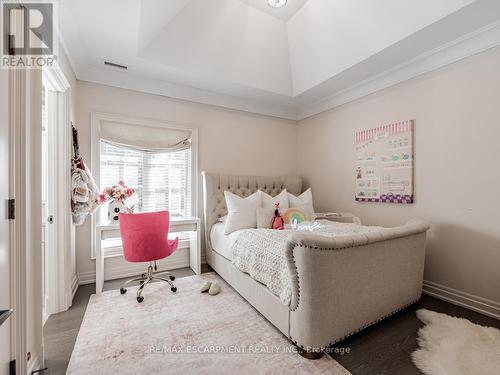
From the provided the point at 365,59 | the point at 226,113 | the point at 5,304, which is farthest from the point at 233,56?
the point at 5,304

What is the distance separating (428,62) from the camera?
2.42m

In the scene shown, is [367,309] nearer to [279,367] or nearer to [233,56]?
[279,367]

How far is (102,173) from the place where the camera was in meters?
2.86

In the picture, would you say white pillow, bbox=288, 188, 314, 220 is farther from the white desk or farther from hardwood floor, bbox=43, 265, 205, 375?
hardwood floor, bbox=43, 265, 205, 375

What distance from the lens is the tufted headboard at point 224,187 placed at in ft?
10.6

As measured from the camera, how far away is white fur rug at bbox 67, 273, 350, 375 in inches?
57.5

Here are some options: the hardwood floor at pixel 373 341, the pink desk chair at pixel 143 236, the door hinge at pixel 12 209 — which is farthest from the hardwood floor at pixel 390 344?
the door hinge at pixel 12 209

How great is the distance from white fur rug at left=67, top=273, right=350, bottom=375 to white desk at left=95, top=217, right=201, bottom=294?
0.86 ft

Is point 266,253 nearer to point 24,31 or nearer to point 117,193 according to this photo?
point 117,193

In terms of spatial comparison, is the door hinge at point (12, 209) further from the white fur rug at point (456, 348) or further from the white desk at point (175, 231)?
the white fur rug at point (456, 348)

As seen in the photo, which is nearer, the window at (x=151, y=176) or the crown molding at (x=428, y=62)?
the crown molding at (x=428, y=62)

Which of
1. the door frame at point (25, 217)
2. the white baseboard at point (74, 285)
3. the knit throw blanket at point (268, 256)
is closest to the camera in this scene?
the door frame at point (25, 217)

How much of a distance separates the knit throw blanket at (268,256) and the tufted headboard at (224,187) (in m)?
0.89

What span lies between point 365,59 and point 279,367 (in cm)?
291
